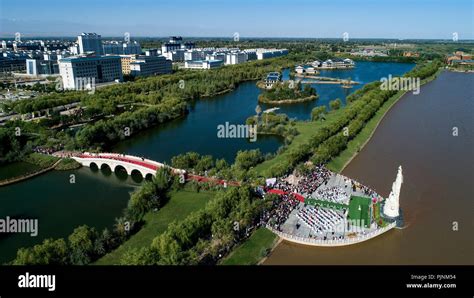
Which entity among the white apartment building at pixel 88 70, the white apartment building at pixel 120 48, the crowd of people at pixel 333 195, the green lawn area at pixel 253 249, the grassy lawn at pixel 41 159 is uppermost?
the white apartment building at pixel 120 48

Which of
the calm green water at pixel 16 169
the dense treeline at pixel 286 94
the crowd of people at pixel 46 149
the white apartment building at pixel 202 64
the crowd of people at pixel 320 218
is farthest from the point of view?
the white apartment building at pixel 202 64

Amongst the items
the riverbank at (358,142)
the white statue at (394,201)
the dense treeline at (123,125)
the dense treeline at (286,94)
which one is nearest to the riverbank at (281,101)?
the dense treeline at (286,94)

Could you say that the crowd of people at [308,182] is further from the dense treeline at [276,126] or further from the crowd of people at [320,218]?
the dense treeline at [276,126]

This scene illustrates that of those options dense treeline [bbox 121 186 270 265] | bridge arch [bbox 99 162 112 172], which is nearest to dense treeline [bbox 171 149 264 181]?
dense treeline [bbox 121 186 270 265]

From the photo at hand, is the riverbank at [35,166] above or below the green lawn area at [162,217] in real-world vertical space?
above

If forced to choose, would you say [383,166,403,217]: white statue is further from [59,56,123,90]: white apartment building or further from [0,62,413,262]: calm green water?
[59,56,123,90]: white apartment building

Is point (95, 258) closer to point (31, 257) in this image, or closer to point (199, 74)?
point (31, 257)
